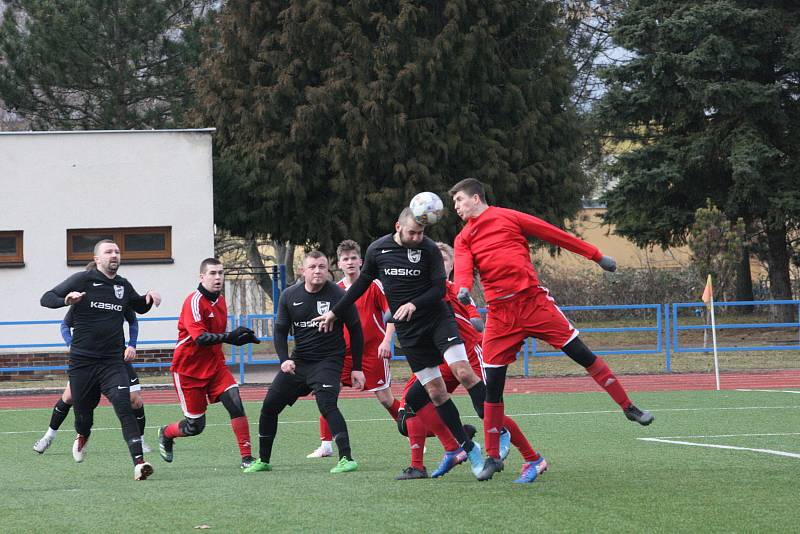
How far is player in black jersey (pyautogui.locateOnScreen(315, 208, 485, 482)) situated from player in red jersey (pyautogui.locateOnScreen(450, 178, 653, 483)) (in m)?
0.24

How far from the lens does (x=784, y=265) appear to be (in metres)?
33.8

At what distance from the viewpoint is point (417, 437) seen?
9281 millimetres

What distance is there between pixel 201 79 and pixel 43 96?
24.7 ft

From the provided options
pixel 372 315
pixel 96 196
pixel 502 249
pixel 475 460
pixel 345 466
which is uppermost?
pixel 96 196

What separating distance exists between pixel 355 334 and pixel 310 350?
0.41m

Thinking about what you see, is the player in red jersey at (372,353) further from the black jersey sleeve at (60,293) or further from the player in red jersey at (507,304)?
the player in red jersey at (507,304)

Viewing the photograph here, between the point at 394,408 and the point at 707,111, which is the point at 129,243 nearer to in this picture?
the point at 394,408

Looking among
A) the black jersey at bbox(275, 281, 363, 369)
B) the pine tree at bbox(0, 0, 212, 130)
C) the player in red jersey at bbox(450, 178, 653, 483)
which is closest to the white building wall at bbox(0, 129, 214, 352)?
the pine tree at bbox(0, 0, 212, 130)

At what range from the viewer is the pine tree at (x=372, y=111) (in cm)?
2705

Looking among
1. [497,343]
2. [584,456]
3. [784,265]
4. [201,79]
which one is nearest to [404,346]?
[497,343]

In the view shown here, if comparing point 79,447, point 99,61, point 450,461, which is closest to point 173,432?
point 79,447

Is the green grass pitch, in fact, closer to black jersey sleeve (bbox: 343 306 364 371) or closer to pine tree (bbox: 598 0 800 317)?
black jersey sleeve (bbox: 343 306 364 371)

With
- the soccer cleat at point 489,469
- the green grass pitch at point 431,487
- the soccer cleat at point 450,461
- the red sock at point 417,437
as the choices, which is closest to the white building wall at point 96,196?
the green grass pitch at point 431,487

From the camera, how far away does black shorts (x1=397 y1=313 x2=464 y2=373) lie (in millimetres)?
8789
